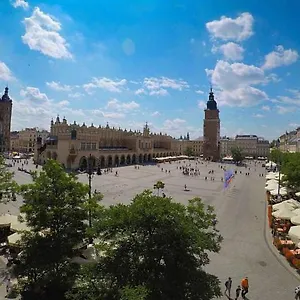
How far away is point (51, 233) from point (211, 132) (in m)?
123

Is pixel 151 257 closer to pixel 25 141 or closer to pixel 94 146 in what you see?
pixel 94 146

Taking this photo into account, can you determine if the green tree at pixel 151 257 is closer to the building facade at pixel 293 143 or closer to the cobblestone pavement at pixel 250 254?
the cobblestone pavement at pixel 250 254

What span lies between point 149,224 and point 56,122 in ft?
269

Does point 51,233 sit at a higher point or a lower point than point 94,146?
lower

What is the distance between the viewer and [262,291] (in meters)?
12.4

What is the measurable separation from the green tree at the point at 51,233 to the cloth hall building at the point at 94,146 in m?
30.2

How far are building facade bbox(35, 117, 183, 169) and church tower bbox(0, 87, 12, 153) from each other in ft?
127

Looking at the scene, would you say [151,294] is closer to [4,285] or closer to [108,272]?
[108,272]

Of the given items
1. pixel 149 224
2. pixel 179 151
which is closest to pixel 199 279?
pixel 149 224

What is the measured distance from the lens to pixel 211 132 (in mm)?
131000

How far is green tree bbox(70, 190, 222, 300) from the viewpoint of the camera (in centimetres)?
843

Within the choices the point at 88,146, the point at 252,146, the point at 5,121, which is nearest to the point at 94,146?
the point at 88,146

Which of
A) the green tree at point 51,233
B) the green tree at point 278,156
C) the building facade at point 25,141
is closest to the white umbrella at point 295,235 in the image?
the green tree at point 51,233

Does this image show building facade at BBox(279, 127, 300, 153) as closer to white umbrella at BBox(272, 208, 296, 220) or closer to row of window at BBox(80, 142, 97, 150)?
row of window at BBox(80, 142, 97, 150)
